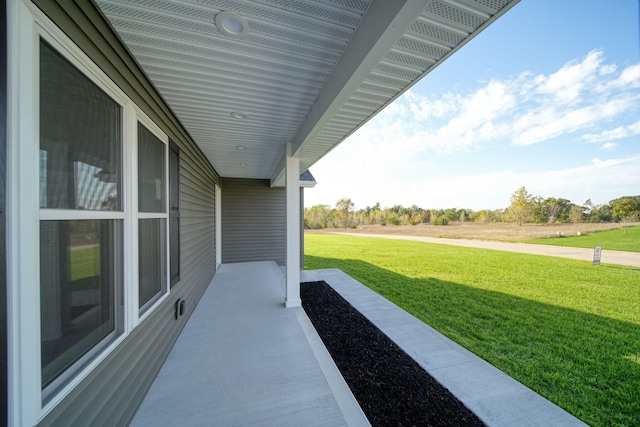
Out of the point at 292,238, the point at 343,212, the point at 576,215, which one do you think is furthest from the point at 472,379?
→ the point at 576,215

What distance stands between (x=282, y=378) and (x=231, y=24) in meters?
2.80

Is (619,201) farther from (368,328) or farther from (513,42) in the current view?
(368,328)

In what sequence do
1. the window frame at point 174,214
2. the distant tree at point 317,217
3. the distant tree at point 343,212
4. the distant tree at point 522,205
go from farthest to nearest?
the distant tree at point 343,212
the distant tree at point 317,217
the distant tree at point 522,205
the window frame at point 174,214

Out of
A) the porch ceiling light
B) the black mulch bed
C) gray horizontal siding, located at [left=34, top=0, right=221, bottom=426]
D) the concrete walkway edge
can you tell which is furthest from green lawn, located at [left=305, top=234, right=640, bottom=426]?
the porch ceiling light

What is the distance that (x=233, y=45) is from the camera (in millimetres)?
1584

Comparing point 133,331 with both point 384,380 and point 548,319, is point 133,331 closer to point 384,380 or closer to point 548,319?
point 384,380

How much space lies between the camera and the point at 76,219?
3.81ft

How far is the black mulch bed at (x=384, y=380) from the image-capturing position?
5.82 ft

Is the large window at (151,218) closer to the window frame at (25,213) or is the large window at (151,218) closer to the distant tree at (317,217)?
the window frame at (25,213)

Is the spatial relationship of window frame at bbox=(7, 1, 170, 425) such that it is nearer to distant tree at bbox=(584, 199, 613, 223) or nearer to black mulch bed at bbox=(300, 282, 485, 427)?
black mulch bed at bbox=(300, 282, 485, 427)

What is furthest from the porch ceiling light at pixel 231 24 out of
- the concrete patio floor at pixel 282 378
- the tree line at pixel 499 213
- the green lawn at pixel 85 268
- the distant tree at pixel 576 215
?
the distant tree at pixel 576 215

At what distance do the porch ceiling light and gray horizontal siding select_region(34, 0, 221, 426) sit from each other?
0.69 metres

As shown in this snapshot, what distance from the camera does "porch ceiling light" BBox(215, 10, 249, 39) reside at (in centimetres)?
133

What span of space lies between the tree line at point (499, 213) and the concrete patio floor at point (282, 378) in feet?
83.5
